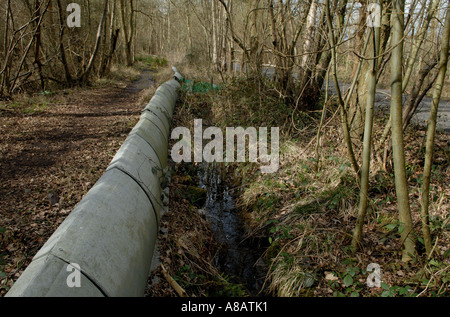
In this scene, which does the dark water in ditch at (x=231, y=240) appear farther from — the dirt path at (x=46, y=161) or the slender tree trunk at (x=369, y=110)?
the dirt path at (x=46, y=161)

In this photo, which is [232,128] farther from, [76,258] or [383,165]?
[76,258]

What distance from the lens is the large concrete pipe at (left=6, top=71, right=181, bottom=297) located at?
1774 mm

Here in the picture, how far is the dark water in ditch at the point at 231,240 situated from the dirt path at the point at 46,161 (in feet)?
5.71

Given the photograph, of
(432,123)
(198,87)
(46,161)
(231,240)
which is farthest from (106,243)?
(198,87)

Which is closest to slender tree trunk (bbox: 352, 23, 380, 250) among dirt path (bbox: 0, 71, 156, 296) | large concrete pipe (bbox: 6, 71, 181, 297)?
large concrete pipe (bbox: 6, 71, 181, 297)

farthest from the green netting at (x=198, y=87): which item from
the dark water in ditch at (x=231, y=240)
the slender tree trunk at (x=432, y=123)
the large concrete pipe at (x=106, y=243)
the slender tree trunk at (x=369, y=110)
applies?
the slender tree trunk at (x=432, y=123)

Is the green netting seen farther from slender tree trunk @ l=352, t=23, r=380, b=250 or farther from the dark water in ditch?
slender tree trunk @ l=352, t=23, r=380, b=250

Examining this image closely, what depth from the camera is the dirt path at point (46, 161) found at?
2.97 metres

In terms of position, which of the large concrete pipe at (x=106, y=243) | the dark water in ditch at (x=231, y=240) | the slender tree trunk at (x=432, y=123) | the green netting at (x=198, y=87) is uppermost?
the green netting at (x=198, y=87)

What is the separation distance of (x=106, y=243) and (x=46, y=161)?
3197 millimetres

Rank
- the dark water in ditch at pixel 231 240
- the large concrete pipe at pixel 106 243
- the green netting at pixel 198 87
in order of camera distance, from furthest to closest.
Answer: the green netting at pixel 198 87, the dark water in ditch at pixel 231 240, the large concrete pipe at pixel 106 243

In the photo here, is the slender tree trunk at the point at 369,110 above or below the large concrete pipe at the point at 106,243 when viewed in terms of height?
above
